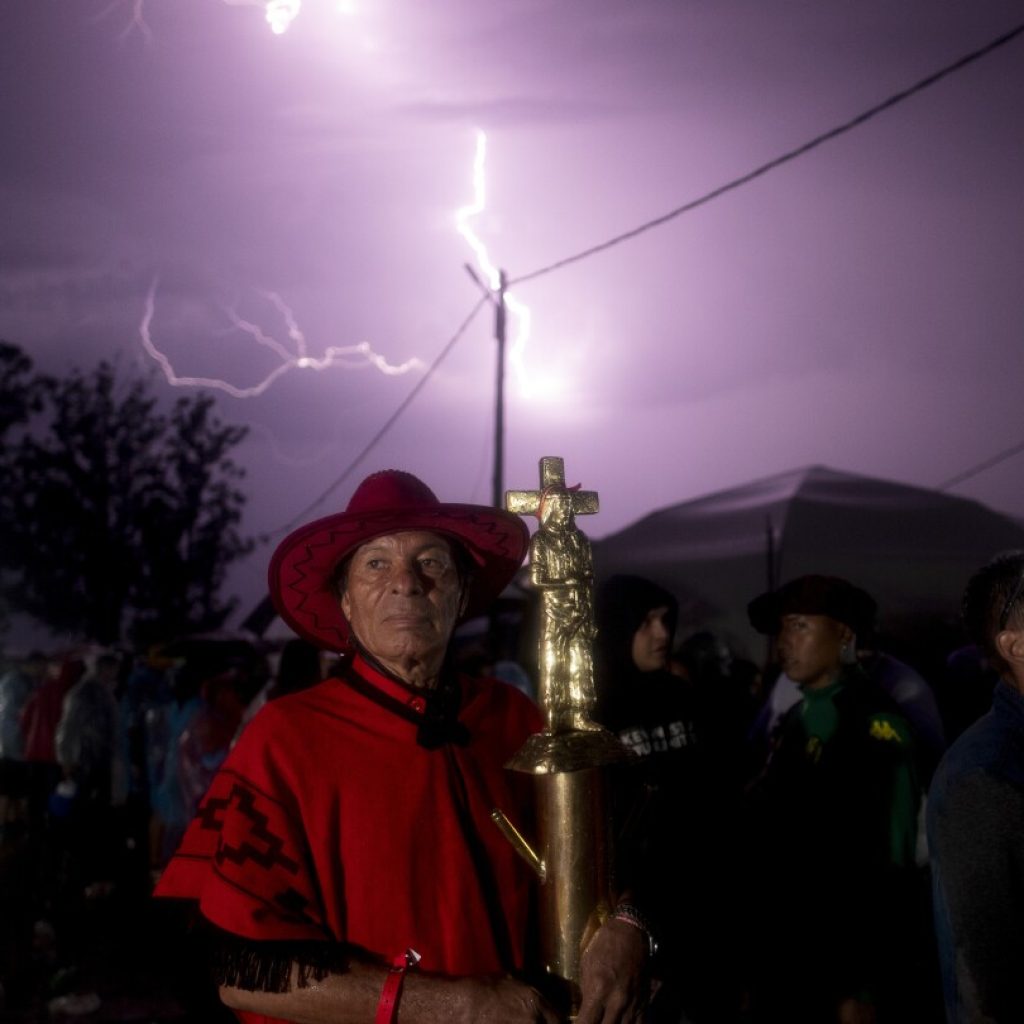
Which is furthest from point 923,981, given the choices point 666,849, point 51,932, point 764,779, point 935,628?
point 935,628

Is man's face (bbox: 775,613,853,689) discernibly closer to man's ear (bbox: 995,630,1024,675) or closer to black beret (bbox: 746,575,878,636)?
black beret (bbox: 746,575,878,636)

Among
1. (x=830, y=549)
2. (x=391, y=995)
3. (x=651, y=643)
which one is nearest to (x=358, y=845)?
(x=391, y=995)

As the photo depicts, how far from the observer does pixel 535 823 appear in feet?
7.16

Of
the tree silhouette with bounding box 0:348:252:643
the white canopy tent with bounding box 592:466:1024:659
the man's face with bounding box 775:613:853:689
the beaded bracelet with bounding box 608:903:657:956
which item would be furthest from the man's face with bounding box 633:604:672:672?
the tree silhouette with bounding box 0:348:252:643

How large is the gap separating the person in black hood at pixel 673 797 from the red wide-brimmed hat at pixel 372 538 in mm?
1360

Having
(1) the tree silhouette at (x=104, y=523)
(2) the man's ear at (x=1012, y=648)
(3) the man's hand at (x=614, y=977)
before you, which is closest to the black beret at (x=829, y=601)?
(2) the man's ear at (x=1012, y=648)

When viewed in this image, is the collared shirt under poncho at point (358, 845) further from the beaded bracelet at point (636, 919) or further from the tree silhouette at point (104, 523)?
the tree silhouette at point (104, 523)

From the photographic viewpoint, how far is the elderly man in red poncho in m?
1.97

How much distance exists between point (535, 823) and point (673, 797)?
198 cm

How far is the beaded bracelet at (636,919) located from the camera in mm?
2070

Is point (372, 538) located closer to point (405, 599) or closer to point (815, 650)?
point (405, 599)

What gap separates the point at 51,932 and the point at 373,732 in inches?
291

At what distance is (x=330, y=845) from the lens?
215cm

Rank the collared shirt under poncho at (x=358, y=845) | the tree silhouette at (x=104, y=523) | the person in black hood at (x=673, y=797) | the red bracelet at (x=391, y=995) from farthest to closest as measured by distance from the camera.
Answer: the tree silhouette at (x=104, y=523) → the person in black hood at (x=673, y=797) → the collared shirt under poncho at (x=358, y=845) → the red bracelet at (x=391, y=995)
